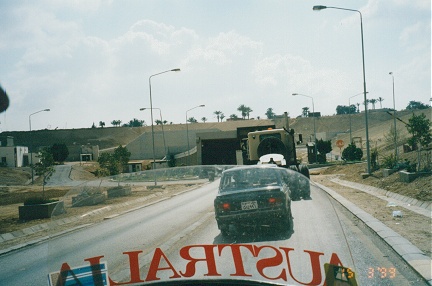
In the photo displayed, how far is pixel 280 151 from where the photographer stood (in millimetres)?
8211

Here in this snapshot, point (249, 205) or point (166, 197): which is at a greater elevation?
point (249, 205)

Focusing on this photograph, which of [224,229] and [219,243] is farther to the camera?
[224,229]

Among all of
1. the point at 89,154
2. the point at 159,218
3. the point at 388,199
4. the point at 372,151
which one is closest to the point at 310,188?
the point at 159,218

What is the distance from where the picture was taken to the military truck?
231 inches

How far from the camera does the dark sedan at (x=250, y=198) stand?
14.6 ft

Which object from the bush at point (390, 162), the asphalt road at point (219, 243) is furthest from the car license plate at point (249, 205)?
the bush at point (390, 162)


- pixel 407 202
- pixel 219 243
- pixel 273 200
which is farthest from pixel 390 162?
pixel 219 243

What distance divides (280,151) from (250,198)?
3.86m

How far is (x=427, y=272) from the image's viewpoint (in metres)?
5.39

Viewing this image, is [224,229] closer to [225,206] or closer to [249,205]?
[225,206]

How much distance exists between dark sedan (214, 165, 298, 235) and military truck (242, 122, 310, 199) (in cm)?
90

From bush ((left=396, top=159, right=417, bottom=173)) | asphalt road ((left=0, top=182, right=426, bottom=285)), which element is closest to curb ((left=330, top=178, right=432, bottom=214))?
bush ((left=396, top=159, right=417, bottom=173))

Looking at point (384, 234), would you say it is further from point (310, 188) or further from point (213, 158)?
point (213, 158)

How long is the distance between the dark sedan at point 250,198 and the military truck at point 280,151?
898 millimetres
